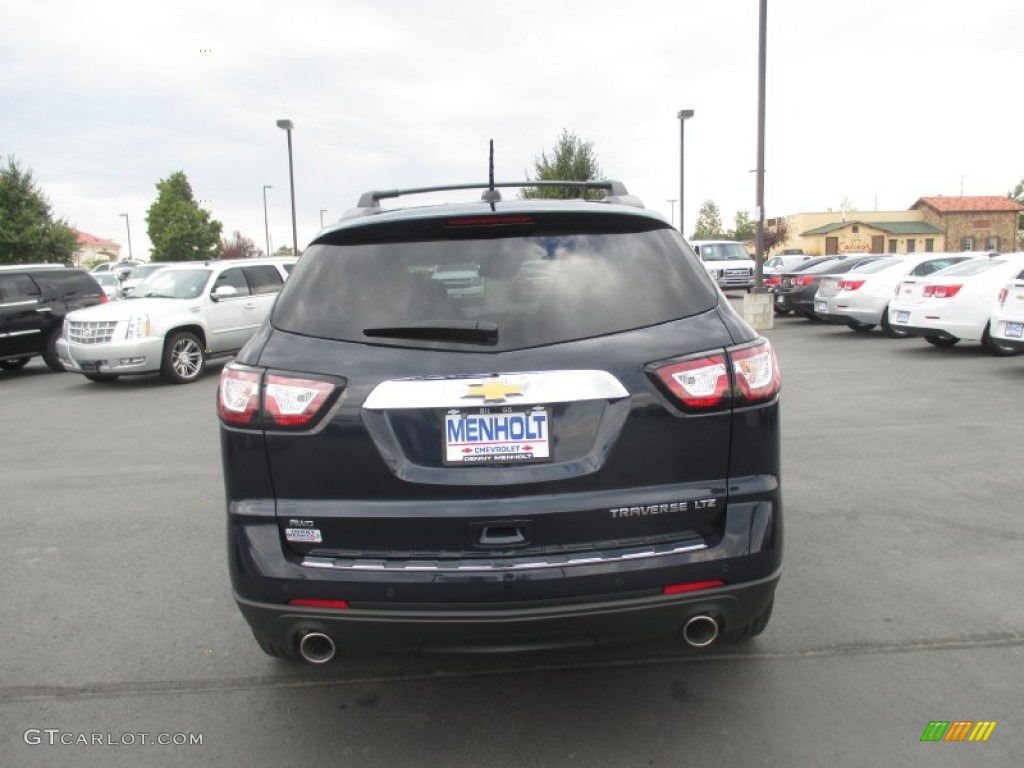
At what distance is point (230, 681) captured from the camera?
3152mm

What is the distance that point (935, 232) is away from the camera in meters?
73.4

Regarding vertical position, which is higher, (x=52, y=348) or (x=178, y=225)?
(x=178, y=225)

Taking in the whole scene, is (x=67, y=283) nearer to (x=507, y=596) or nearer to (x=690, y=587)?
(x=507, y=596)

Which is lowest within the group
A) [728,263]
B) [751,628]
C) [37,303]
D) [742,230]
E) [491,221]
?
[751,628]

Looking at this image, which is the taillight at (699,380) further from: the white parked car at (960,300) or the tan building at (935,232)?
the tan building at (935,232)

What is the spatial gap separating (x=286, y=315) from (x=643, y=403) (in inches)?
48.4

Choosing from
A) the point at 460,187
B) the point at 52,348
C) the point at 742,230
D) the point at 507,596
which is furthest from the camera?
the point at 742,230

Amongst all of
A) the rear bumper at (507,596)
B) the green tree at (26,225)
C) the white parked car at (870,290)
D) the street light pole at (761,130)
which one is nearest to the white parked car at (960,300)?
the white parked car at (870,290)

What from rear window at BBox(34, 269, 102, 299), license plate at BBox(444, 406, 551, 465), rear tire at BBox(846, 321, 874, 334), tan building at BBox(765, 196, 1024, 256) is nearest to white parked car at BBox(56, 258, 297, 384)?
rear window at BBox(34, 269, 102, 299)

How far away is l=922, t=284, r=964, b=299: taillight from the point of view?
38.8 ft

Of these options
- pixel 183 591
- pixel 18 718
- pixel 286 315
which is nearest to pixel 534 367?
pixel 286 315

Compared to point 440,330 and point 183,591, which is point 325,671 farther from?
point 440,330

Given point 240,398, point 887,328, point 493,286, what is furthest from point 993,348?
point 240,398

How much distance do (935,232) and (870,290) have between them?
2685 inches
